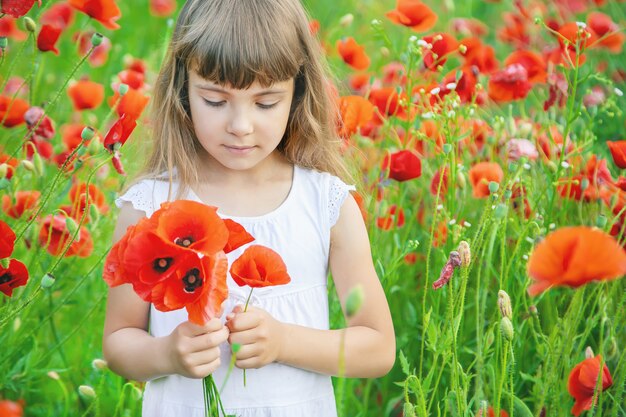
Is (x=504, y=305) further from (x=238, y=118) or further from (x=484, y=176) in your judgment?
(x=484, y=176)

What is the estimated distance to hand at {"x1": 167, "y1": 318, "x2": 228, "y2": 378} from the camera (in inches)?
43.1

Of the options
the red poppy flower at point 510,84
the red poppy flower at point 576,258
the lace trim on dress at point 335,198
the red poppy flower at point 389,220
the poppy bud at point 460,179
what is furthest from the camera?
the red poppy flower at point 510,84

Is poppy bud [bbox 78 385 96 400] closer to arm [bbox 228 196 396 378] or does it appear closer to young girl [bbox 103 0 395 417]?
young girl [bbox 103 0 395 417]

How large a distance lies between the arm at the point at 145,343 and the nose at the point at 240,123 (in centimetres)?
21

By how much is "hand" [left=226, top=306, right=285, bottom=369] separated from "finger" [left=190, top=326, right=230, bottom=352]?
3 centimetres

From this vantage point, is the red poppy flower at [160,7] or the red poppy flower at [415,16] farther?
the red poppy flower at [160,7]

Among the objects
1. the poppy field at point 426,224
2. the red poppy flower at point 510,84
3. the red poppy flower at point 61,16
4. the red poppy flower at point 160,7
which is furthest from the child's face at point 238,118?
the red poppy flower at point 160,7

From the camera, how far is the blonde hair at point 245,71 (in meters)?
1.26

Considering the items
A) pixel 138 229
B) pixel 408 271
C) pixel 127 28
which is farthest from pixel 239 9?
pixel 127 28

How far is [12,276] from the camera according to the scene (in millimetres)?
1264

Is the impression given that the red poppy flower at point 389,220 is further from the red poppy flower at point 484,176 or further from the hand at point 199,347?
the hand at point 199,347

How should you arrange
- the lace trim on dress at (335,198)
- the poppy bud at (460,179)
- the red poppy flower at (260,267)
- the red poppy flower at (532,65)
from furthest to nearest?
1. the red poppy flower at (532,65)
2. the poppy bud at (460,179)
3. the lace trim on dress at (335,198)
4. the red poppy flower at (260,267)

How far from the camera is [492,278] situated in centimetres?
185

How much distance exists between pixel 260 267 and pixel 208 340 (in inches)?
4.9
